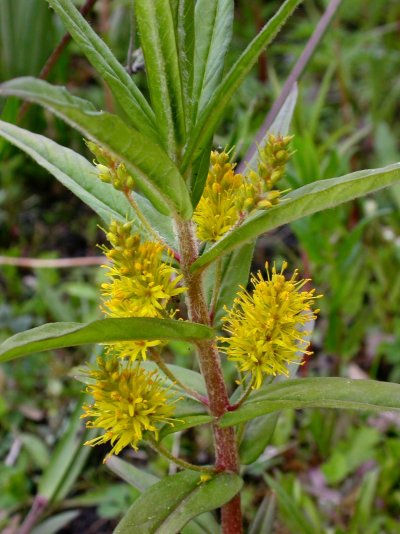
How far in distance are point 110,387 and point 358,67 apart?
8.76 ft

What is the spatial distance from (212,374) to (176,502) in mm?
157

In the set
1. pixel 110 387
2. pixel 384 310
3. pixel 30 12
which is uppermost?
pixel 30 12

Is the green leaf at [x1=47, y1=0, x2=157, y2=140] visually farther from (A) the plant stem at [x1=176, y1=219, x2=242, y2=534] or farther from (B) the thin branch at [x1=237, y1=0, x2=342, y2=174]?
(B) the thin branch at [x1=237, y1=0, x2=342, y2=174]

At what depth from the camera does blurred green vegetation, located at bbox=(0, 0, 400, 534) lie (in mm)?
1531

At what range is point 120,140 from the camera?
560 mm

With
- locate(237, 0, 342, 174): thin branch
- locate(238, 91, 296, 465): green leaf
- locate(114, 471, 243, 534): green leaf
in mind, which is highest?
locate(237, 0, 342, 174): thin branch

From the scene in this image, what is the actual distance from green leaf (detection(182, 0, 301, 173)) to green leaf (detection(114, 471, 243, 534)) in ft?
1.27

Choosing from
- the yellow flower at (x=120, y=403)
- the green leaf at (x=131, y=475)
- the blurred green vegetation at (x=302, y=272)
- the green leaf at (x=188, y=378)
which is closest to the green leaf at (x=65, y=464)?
the blurred green vegetation at (x=302, y=272)

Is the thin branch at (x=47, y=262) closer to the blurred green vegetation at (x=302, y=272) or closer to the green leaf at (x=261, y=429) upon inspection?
the blurred green vegetation at (x=302, y=272)

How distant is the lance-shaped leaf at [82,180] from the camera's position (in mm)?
795

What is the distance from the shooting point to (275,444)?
1663 mm

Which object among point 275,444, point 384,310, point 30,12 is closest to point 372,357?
point 384,310

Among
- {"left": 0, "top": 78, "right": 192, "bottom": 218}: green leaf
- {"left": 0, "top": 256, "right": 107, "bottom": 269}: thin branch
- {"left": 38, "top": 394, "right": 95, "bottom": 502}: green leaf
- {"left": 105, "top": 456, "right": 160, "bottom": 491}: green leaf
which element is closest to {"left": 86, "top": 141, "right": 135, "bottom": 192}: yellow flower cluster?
{"left": 0, "top": 78, "right": 192, "bottom": 218}: green leaf

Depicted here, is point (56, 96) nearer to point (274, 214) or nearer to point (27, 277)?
point (274, 214)
